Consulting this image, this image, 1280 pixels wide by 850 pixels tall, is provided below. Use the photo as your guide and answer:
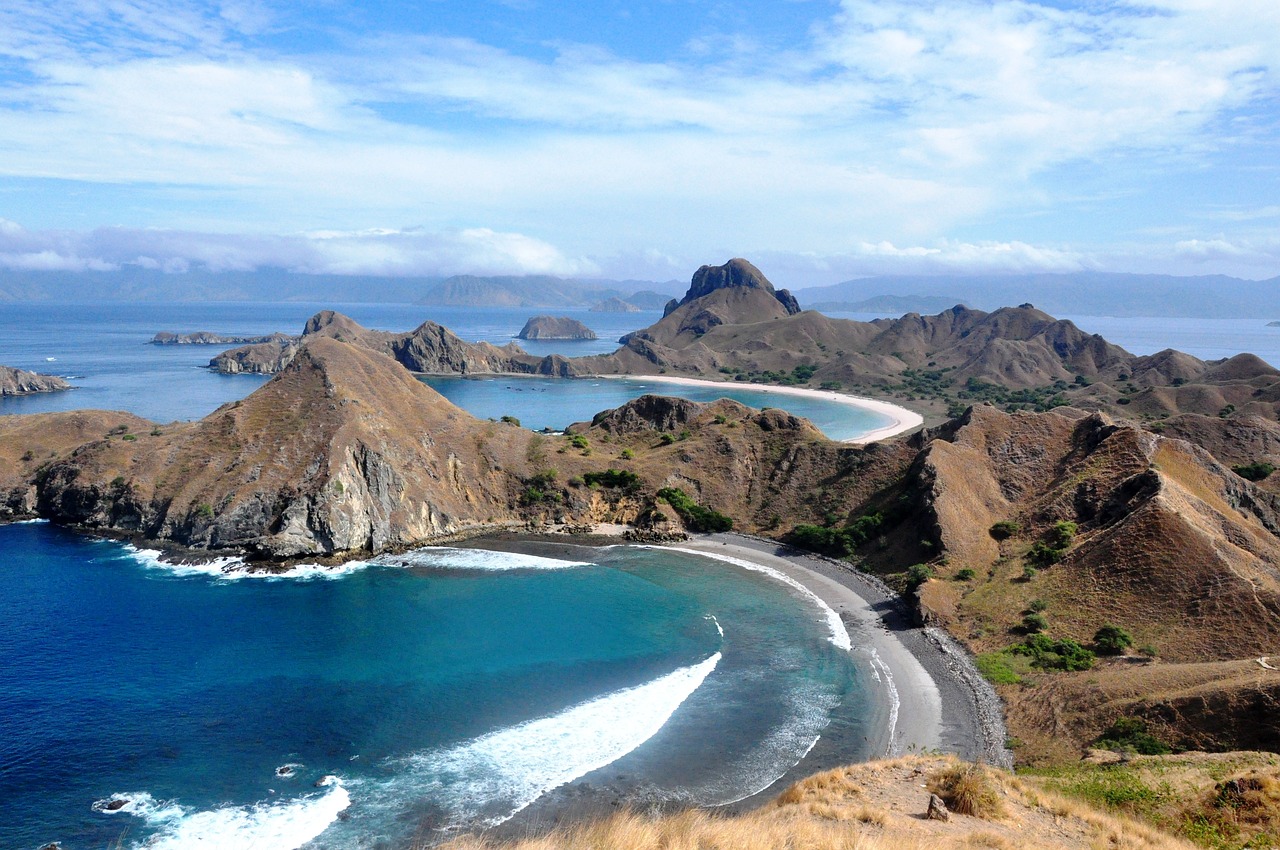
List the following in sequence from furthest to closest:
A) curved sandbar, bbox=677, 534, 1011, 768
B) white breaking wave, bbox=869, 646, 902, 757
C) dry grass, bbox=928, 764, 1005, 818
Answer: curved sandbar, bbox=677, 534, 1011, 768 → white breaking wave, bbox=869, 646, 902, 757 → dry grass, bbox=928, 764, 1005, 818

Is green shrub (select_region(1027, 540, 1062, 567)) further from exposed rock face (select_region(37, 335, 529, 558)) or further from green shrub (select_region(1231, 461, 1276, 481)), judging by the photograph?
exposed rock face (select_region(37, 335, 529, 558))

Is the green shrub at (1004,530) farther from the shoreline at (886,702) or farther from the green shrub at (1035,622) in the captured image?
the green shrub at (1035,622)

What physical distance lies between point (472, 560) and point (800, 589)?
94.0 ft

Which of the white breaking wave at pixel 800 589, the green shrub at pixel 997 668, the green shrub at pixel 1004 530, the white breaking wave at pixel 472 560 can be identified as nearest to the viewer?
the green shrub at pixel 997 668

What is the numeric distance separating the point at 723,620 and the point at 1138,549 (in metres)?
28.8

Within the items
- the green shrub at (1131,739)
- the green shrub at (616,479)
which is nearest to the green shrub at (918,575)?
the green shrub at (1131,739)

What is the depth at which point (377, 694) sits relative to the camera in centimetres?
4206

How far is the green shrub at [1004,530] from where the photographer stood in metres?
61.3

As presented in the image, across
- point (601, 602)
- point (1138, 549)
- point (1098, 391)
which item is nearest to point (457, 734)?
point (601, 602)

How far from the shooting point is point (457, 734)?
3822cm

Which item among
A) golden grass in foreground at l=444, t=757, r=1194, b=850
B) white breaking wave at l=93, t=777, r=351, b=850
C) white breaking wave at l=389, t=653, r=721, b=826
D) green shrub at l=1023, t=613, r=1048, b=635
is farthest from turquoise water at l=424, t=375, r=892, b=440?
golden grass in foreground at l=444, t=757, r=1194, b=850

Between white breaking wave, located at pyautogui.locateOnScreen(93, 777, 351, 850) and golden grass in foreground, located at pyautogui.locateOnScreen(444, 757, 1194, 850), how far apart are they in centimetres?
1291

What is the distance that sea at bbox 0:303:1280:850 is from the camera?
1273 inches

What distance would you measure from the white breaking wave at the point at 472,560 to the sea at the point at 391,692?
349 mm
